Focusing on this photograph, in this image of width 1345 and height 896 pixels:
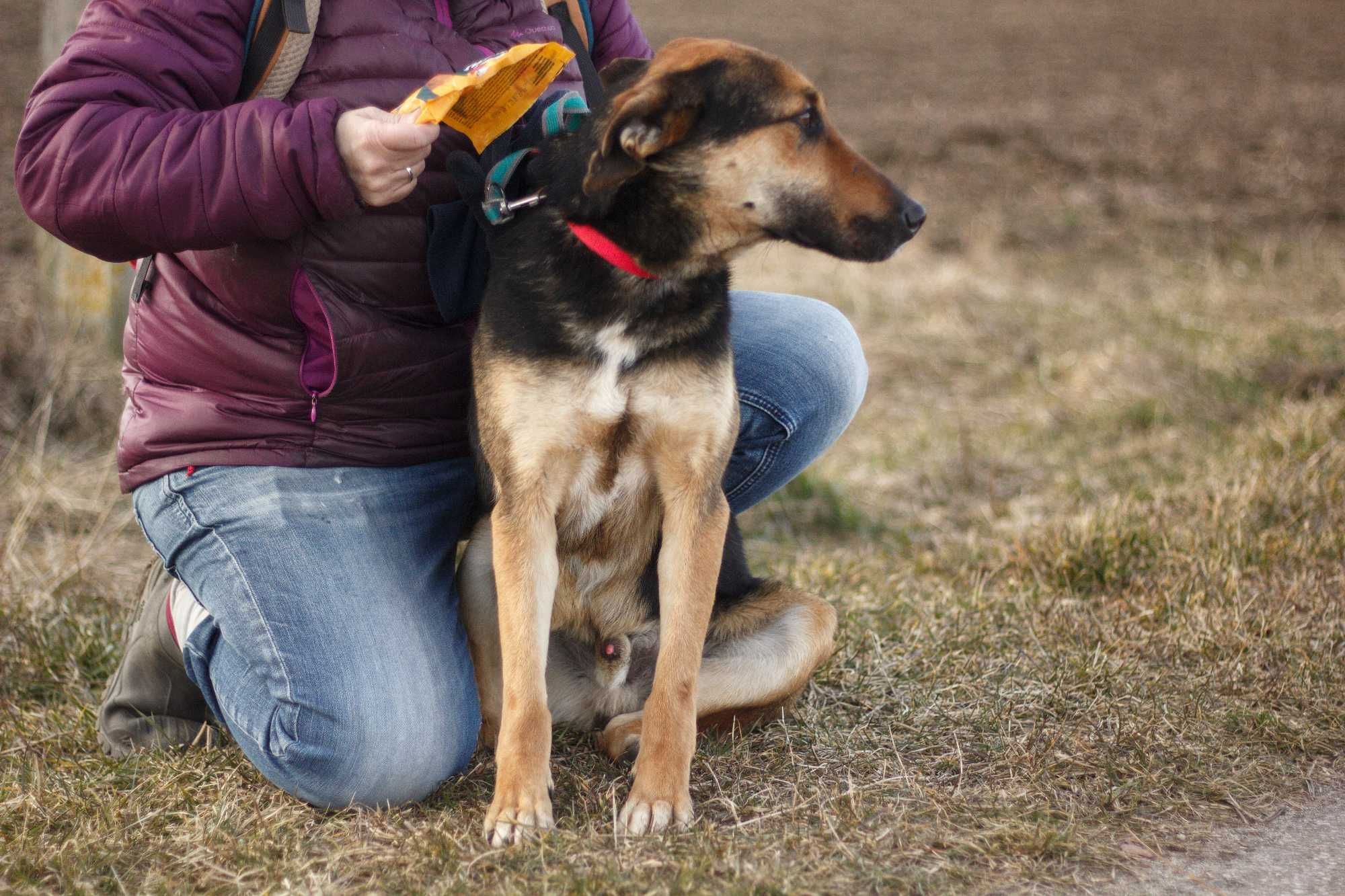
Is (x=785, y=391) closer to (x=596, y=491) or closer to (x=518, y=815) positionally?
(x=596, y=491)

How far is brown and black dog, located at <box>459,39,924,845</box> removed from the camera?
2643 mm

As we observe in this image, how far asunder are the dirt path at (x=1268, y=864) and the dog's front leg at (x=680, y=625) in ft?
3.15

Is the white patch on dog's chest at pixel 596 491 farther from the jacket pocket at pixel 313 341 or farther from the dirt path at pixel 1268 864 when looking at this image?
the dirt path at pixel 1268 864

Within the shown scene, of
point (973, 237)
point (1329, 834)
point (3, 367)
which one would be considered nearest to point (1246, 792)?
point (1329, 834)

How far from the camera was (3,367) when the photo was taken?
557 centimetres

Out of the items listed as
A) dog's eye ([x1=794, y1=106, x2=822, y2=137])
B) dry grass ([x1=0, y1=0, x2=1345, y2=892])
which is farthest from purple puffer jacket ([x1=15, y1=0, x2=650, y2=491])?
dry grass ([x1=0, y1=0, x2=1345, y2=892])

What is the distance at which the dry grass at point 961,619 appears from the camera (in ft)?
8.40

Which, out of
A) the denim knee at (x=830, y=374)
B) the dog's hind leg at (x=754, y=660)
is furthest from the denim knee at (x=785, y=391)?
the dog's hind leg at (x=754, y=660)

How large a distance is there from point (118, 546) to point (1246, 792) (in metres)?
3.95

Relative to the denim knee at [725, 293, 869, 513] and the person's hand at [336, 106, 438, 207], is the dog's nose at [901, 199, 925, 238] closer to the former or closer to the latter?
the denim knee at [725, 293, 869, 513]

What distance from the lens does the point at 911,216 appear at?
2703 millimetres

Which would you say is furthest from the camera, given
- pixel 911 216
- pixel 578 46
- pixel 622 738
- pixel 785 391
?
pixel 785 391

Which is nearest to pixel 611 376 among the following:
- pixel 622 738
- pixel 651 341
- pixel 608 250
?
pixel 651 341

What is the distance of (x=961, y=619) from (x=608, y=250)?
1.83 m
